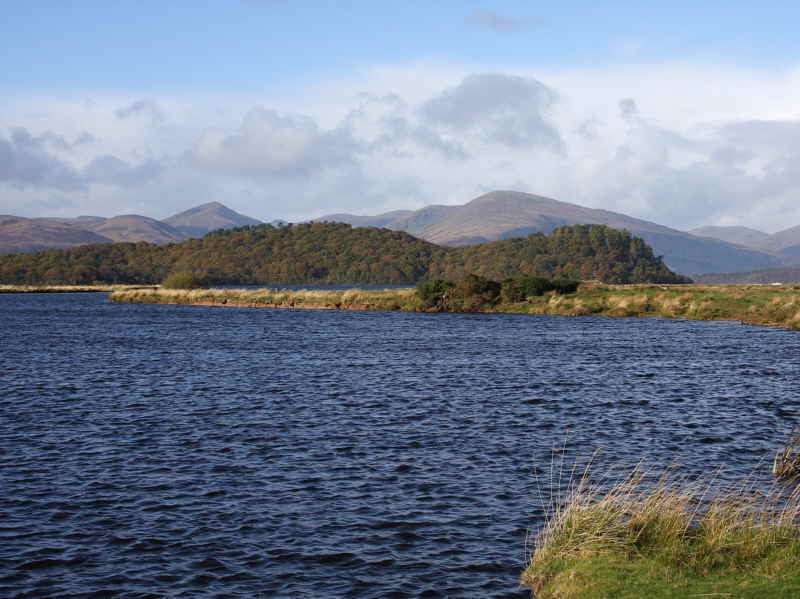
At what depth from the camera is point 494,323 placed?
83.7m

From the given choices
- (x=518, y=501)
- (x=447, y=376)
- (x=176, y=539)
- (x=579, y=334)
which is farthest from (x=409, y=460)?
(x=579, y=334)

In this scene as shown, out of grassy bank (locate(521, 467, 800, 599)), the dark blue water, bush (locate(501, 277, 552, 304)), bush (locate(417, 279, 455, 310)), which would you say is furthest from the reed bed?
grassy bank (locate(521, 467, 800, 599))

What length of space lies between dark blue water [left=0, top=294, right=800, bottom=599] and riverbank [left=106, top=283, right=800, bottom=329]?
27.1m

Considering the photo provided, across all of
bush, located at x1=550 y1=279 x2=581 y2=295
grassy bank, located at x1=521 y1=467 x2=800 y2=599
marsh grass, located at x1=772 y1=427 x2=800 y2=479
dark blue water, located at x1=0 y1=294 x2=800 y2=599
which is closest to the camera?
grassy bank, located at x1=521 y1=467 x2=800 y2=599

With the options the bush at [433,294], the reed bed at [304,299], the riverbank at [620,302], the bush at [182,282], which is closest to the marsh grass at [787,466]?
the riverbank at [620,302]

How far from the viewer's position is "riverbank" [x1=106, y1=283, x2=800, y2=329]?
79375 mm

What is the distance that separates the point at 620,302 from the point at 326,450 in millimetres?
73225

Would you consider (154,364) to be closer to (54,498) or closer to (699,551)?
(54,498)

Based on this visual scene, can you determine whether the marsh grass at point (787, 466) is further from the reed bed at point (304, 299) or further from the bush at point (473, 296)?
the reed bed at point (304, 299)

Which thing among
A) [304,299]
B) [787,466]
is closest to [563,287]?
[304,299]

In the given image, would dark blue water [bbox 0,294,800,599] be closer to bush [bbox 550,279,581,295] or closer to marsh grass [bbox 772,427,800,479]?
marsh grass [bbox 772,427,800,479]

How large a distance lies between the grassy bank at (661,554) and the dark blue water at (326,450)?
0.95 meters

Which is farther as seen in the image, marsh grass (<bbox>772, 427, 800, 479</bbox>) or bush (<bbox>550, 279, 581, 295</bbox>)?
bush (<bbox>550, 279, 581, 295</bbox>)

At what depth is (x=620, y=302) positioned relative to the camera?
3602 inches
